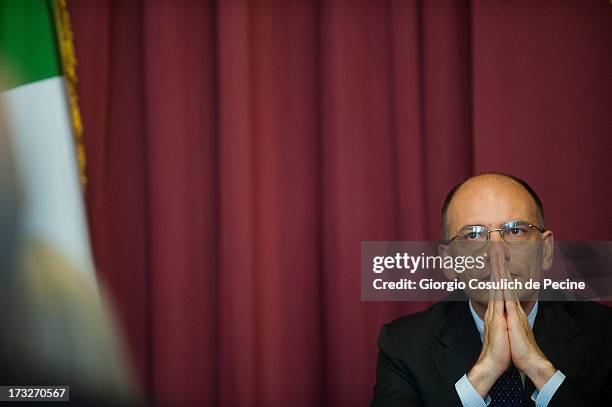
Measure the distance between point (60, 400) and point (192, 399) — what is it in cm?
43

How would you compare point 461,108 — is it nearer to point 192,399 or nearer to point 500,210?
point 500,210

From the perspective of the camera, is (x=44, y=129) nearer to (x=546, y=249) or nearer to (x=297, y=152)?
(x=297, y=152)

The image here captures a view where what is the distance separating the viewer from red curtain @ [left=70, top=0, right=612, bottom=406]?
214 cm

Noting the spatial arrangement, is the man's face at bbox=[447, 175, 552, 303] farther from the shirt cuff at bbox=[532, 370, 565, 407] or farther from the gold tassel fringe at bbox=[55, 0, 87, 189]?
the gold tassel fringe at bbox=[55, 0, 87, 189]

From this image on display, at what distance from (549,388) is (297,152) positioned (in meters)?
1.18

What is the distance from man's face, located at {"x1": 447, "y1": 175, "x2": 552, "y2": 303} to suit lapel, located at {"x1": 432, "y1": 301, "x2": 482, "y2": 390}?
78 mm

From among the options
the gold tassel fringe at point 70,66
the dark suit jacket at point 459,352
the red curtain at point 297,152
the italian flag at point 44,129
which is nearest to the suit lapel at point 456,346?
the dark suit jacket at point 459,352

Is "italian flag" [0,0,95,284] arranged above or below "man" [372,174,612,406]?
above

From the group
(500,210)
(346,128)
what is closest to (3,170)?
(346,128)

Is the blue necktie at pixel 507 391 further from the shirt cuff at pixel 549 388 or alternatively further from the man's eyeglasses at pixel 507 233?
the man's eyeglasses at pixel 507 233

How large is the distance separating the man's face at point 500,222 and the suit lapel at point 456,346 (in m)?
0.08

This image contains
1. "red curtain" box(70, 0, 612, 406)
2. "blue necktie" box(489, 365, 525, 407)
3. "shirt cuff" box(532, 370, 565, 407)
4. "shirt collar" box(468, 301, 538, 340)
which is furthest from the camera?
"red curtain" box(70, 0, 612, 406)

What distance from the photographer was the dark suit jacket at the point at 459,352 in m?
1.51

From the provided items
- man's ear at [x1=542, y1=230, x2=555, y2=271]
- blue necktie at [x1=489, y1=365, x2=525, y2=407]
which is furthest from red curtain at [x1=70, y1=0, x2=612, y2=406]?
blue necktie at [x1=489, y1=365, x2=525, y2=407]
